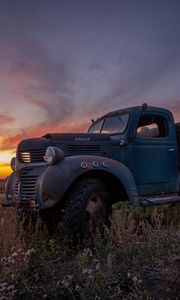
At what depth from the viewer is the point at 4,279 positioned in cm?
409

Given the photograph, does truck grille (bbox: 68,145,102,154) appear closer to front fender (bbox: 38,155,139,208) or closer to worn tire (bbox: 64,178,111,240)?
front fender (bbox: 38,155,139,208)

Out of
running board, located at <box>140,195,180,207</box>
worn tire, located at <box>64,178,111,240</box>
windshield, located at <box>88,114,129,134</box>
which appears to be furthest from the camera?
windshield, located at <box>88,114,129,134</box>

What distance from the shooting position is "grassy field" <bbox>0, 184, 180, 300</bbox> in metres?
3.85

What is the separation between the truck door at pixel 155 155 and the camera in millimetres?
7629

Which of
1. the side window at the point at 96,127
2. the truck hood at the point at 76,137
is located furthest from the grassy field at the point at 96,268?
the side window at the point at 96,127

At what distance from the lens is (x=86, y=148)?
6.94 meters

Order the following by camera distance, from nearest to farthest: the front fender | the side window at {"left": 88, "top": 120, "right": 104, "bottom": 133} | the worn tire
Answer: the worn tire, the front fender, the side window at {"left": 88, "top": 120, "right": 104, "bottom": 133}

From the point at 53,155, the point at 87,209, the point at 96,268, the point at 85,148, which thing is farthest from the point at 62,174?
the point at 96,268

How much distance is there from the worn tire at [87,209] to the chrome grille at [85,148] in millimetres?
726

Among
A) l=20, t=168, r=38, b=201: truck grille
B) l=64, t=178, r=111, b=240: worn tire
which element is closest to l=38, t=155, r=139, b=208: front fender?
l=64, t=178, r=111, b=240: worn tire

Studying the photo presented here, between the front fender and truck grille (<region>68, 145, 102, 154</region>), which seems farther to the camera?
truck grille (<region>68, 145, 102, 154</region>)

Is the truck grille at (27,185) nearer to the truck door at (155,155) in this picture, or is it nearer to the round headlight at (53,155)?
the round headlight at (53,155)

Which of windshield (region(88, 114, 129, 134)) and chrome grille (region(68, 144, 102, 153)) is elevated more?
windshield (region(88, 114, 129, 134))

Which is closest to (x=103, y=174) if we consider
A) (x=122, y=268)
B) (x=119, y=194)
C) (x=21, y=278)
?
(x=119, y=194)
